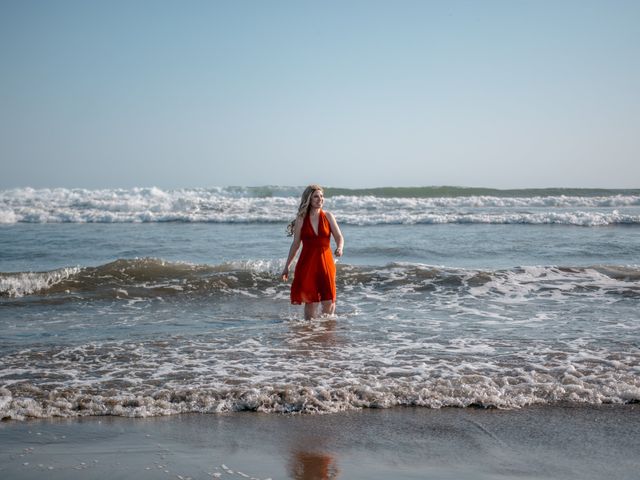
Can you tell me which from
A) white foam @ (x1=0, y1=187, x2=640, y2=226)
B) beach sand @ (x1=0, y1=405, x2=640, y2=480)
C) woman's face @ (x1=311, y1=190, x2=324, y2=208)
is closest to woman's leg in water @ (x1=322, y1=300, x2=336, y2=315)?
woman's face @ (x1=311, y1=190, x2=324, y2=208)

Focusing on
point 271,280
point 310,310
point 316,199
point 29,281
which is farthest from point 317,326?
point 29,281

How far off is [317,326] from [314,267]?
728 millimetres

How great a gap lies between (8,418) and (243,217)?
19.9m

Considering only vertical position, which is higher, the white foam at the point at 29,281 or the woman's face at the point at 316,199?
the woman's face at the point at 316,199

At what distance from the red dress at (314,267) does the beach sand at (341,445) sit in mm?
3375

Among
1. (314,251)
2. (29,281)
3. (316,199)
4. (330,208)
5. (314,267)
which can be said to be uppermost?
(316,199)

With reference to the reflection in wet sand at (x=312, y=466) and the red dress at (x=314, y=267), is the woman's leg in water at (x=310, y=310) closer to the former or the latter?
the red dress at (x=314, y=267)

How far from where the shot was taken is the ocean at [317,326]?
5.04 metres

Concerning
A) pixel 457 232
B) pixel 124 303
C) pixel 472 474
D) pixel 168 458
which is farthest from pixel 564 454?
pixel 457 232

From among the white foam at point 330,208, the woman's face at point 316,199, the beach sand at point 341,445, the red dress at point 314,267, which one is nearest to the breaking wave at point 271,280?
the red dress at point 314,267

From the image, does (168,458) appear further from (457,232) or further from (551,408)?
(457,232)

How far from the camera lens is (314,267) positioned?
7992 millimetres

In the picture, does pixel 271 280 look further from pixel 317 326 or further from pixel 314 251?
pixel 317 326

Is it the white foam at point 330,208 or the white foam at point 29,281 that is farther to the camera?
the white foam at point 330,208
